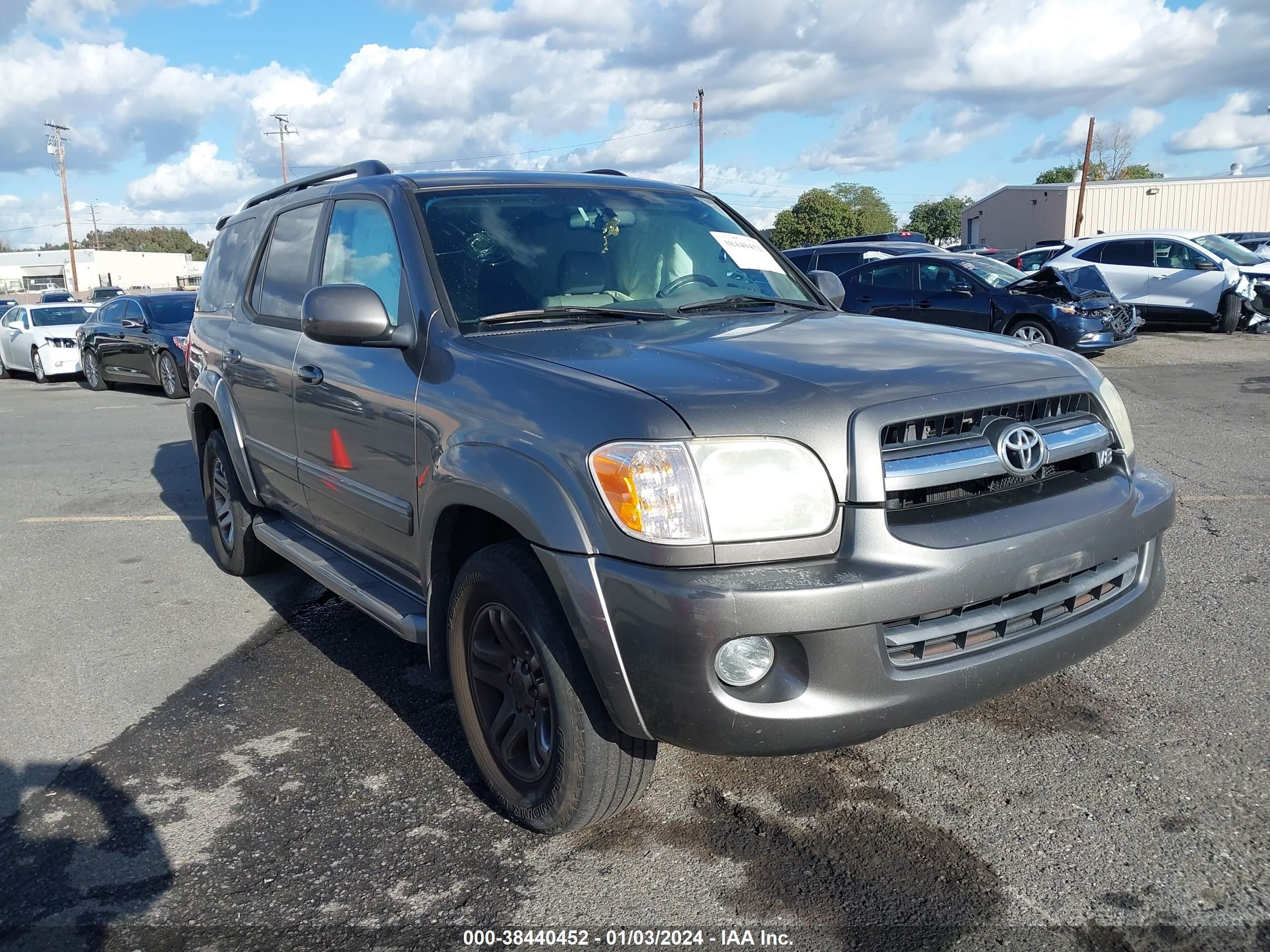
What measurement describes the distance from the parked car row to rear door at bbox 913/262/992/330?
9437mm

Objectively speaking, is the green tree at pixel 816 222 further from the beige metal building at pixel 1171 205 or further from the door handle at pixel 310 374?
the door handle at pixel 310 374

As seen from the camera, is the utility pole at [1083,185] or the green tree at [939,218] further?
the green tree at [939,218]

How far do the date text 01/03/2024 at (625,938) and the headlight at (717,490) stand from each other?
0.94 meters

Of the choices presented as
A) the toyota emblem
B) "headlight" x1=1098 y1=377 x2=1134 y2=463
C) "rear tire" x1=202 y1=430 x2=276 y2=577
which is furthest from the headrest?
"rear tire" x1=202 y1=430 x2=276 y2=577

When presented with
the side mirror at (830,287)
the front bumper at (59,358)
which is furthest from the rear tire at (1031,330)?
the front bumper at (59,358)

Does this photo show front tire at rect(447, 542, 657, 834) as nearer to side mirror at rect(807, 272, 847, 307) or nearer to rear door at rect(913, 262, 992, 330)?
side mirror at rect(807, 272, 847, 307)

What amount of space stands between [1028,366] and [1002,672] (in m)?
0.88

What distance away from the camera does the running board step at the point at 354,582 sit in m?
3.41

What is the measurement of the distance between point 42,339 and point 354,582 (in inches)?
712

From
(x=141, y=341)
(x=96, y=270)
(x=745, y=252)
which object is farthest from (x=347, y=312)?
(x=96, y=270)

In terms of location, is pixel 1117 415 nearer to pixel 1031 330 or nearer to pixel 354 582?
pixel 354 582

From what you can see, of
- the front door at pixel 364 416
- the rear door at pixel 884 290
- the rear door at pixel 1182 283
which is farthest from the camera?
the rear door at pixel 1182 283

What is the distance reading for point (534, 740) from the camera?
290cm

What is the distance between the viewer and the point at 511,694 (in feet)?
9.73
